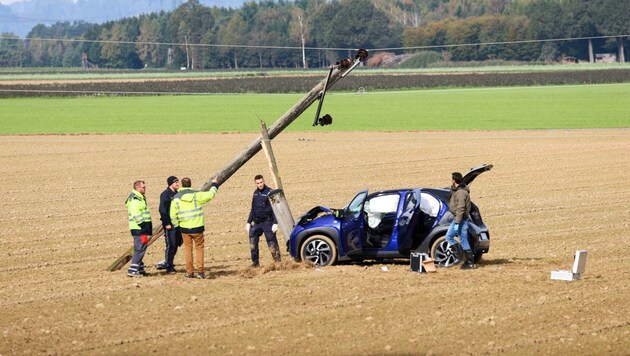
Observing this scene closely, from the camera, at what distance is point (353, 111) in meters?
71.6

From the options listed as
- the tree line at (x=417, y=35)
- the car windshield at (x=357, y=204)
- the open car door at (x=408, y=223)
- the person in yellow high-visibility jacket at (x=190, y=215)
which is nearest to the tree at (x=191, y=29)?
the tree line at (x=417, y=35)

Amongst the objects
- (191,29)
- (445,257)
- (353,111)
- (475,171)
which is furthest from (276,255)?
(191,29)

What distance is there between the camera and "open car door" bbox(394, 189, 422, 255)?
63.2 ft

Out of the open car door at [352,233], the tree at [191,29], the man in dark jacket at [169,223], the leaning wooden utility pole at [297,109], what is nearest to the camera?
the open car door at [352,233]

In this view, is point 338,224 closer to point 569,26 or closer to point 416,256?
point 416,256

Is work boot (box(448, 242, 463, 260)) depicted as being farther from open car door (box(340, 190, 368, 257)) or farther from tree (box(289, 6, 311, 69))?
tree (box(289, 6, 311, 69))

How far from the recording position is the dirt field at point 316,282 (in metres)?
14.9

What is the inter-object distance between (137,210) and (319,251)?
9.94ft

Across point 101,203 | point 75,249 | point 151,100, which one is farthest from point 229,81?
point 75,249

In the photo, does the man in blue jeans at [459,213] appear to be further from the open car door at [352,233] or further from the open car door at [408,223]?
the open car door at [352,233]

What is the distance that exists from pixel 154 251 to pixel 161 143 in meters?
27.6

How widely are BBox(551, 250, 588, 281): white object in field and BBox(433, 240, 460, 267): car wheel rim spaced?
5.70 ft

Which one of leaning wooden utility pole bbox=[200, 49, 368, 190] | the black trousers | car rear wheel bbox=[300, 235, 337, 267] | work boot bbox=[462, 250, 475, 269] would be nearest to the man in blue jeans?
work boot bbox=[462, 250, 475, 269]

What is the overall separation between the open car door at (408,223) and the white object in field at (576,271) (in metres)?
2.34
